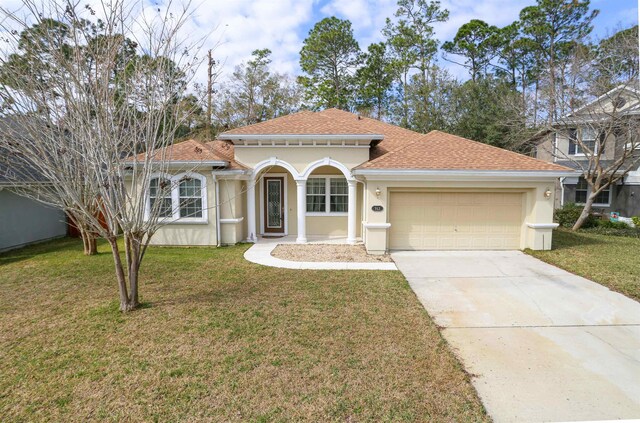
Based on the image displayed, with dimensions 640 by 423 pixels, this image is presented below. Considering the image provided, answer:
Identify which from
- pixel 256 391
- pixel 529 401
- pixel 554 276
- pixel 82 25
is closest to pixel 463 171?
pixel 554 276

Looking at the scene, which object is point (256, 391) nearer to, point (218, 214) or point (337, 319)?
point (337, 319)

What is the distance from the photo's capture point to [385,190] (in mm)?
10500

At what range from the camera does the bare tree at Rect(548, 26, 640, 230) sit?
1372 cm

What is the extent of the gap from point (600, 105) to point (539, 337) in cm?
1422

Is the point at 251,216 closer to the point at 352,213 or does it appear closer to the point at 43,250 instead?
the point at 352,213

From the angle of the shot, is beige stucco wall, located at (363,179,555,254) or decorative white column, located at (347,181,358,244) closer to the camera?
beige stucco wall, located at (363,179,555,254)

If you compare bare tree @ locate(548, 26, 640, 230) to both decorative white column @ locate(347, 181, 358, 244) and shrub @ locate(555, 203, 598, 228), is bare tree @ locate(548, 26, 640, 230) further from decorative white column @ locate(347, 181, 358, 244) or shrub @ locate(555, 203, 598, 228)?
decorative white column @ locate(347, 181, 358, 244)

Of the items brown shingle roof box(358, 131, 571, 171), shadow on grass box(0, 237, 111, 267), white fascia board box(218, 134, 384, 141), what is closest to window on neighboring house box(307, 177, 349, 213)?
white fascia board box(218, 134, 384, 141)

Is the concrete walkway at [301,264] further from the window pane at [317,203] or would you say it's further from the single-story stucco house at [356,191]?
the window pane at [317,203]

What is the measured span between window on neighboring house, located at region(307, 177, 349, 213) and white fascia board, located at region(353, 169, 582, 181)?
2857 millimetres

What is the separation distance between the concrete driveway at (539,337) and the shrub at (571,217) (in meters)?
9.72

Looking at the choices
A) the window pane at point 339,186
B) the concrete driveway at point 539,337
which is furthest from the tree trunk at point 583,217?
the window pane at point 339,186

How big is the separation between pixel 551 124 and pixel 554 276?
39.0ft

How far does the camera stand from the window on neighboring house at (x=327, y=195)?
13.1 m
